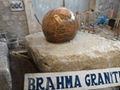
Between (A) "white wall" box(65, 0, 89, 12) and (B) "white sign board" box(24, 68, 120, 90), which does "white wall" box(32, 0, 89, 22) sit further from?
(B) "white sign board" box(24, 68, 120, 90)

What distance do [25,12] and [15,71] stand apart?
4.18ft

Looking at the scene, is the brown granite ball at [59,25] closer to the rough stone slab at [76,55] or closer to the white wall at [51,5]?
the rough stone slab at [76,55]

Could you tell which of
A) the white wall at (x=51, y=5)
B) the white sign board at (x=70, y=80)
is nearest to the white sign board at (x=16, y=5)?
the white wall at (x=51, y=5)

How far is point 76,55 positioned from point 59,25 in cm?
31

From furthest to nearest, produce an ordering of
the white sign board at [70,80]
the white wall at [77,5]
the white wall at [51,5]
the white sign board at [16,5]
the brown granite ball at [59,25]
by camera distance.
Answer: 1. the white wall at [77,5]
2. the white wall at [51,5]
3. the white sign board at [16,5]
4. the brown granite ball at [59,25]
5. the white sign board at [70,80]

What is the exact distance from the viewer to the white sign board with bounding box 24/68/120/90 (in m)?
1.15

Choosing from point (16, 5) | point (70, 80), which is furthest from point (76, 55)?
point (16, 5)

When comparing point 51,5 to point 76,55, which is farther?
point 51,5

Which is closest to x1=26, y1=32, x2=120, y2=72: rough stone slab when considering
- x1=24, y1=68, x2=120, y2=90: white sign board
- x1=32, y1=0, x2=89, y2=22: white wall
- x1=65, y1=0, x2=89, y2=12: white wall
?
x1=24, y1=68, x2=120, y2=90: white sign board

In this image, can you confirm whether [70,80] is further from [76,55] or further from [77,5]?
[77,5]

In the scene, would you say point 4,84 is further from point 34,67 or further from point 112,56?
point 112,56

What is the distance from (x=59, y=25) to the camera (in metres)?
1.32

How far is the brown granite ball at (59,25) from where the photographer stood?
1325 mm

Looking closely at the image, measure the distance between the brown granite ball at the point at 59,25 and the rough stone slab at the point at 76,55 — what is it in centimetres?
8
